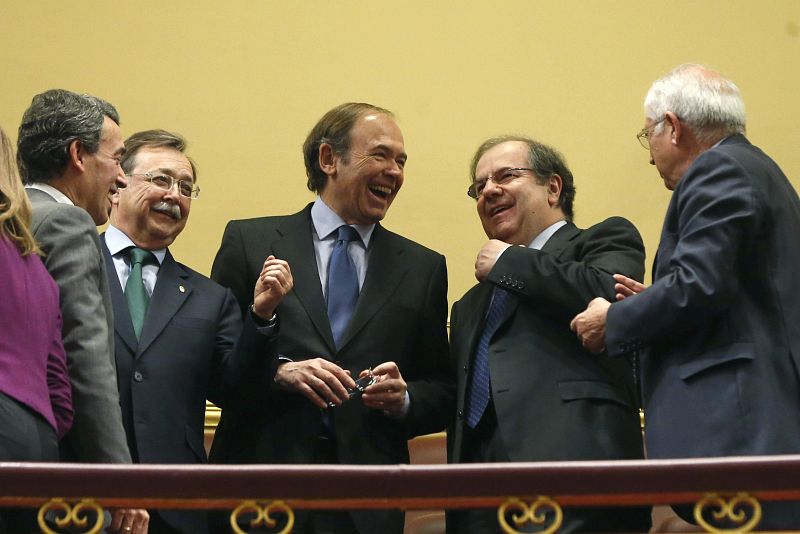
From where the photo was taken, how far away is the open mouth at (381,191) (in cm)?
490

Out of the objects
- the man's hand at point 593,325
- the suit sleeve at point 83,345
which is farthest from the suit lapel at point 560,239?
the suit sleeve at point 83,345

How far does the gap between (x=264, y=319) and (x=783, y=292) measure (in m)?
1.47

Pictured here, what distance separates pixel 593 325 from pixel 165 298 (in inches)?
50.4

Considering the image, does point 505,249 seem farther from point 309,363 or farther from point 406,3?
point 406,3

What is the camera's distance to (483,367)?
4.49 meters

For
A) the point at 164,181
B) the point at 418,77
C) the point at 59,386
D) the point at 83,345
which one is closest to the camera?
the point at 59,386

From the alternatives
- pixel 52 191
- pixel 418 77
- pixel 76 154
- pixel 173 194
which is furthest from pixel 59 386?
pixel 418 77

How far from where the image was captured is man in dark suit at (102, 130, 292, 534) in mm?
4172

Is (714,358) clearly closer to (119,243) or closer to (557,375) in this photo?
(557,375)

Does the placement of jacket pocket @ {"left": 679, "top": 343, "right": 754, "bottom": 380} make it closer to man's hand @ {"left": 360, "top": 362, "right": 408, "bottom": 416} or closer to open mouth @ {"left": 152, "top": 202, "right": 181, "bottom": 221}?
man's hand @ {"left": 360, "top": 362, "right": 408, "bottom": 416}

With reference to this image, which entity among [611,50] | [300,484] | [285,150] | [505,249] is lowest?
[300,484]

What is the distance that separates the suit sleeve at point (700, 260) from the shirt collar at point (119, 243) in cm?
152

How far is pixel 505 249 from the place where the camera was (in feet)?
14.5

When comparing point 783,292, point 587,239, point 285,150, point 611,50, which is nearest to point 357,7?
point 285,150
